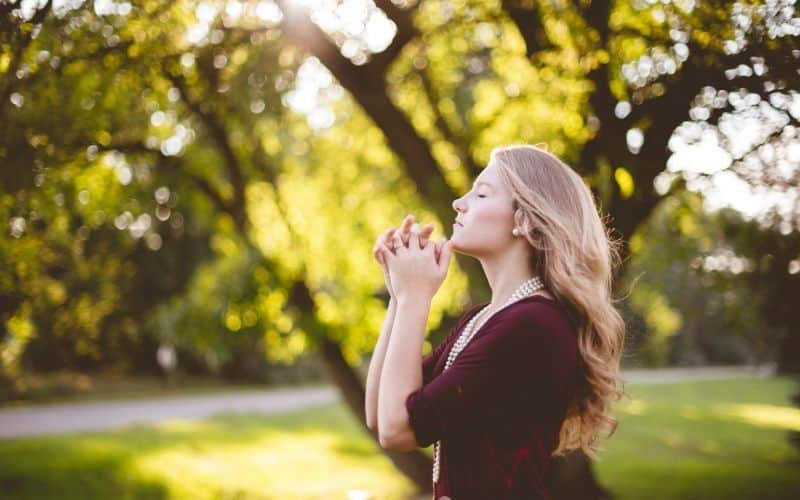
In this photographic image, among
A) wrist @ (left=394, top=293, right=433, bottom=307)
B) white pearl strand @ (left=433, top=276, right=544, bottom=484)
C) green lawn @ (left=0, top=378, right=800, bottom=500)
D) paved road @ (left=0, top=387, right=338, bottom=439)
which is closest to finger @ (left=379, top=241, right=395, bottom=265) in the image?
wrist @ (left=394, top=293, right=433, bottom=307)

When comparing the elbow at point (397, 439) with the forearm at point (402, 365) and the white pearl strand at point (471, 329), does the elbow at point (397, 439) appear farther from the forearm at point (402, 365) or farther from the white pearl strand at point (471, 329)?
the white pearl strand at point (471, 329)

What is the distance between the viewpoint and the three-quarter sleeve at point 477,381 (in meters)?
1.80

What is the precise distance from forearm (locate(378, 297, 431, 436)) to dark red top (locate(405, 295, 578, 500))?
46 mm

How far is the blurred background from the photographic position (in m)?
4.44

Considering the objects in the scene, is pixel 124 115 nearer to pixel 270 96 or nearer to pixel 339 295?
pixel 270 96

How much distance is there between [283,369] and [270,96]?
24.0 meters

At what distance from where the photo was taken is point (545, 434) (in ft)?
6.33

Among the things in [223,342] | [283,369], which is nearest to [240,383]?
[283,369]

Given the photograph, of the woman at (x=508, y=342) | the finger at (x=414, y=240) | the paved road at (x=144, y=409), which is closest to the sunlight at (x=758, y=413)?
the paved road at (x=144, y=409)

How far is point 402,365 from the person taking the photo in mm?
1919

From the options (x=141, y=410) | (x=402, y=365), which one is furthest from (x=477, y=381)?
(x=141, y=410)

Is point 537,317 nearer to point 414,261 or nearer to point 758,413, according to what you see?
point 414,261

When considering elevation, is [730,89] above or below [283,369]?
above

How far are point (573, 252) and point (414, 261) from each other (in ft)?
1.41
